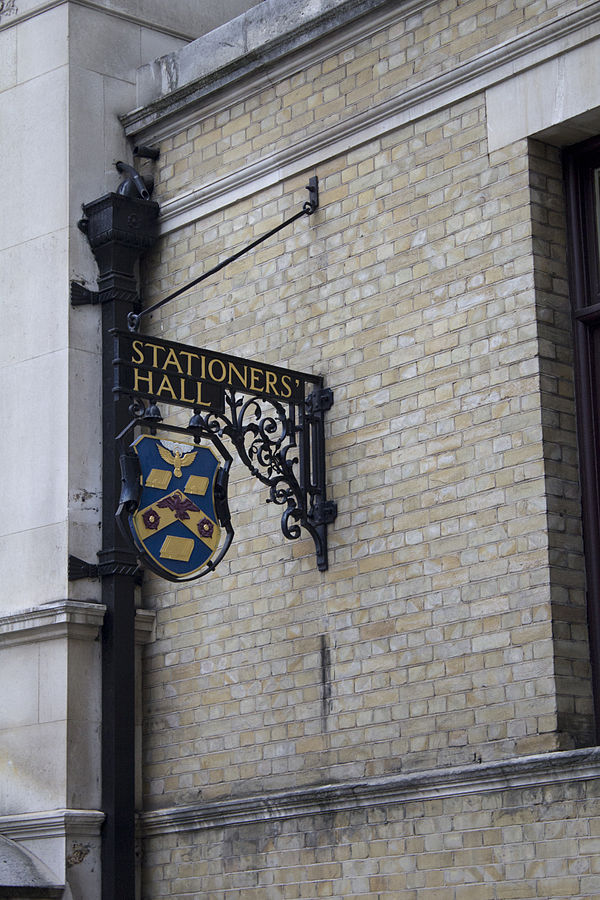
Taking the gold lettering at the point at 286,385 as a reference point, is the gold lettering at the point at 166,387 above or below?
below

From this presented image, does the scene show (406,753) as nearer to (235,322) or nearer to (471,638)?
(471,638)

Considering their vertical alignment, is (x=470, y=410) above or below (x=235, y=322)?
below

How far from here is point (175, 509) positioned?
376 inches

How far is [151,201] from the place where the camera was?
38.9 ft

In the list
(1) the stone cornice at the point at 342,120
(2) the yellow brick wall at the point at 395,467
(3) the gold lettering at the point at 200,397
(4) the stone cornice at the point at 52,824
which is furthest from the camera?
(4) the stone cornice at the point at 52,824

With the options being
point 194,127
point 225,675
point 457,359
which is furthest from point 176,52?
point 225,675

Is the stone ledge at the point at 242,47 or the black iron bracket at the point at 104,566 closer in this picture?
the stone ledge at the point at 242,47

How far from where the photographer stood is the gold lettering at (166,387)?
9.76 metres

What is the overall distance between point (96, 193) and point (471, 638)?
4584 millimetres

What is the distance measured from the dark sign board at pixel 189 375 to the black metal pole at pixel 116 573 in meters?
0.75

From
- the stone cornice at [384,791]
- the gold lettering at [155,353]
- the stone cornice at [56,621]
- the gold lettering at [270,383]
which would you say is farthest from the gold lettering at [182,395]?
the stone cornice at [384,791]

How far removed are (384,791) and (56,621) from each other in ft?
8.75

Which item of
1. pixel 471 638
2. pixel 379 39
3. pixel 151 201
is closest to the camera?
pixel 471 638

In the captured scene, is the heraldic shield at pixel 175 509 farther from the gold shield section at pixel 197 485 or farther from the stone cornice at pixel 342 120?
the stone cornice at pixel 342 120
